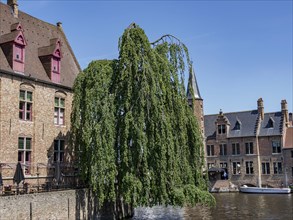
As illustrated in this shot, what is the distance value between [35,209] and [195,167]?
7.34 m

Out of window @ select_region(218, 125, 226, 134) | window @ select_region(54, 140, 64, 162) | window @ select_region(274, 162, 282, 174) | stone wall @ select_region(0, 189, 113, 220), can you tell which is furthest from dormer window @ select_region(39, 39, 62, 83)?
window @ select_region(274, 162, 282, 174)

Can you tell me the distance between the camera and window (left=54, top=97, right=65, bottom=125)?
67.8 feet

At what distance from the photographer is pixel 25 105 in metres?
18.6

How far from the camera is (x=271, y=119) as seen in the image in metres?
42.4

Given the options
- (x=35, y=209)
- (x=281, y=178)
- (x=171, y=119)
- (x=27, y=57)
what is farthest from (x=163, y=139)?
(x=281, y=178)

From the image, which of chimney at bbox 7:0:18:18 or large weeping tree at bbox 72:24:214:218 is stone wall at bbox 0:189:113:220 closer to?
large weeping tree at bbox 72:24:214:218

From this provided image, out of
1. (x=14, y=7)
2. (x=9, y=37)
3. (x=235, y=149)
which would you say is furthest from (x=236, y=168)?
(x=9, y=37)

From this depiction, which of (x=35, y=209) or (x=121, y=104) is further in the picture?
(x=121, y=104)

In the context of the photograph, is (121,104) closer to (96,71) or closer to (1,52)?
(96,71)

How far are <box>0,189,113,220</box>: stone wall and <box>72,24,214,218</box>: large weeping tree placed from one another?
39.9 inches

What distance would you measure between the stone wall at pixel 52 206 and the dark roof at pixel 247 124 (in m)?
27.3

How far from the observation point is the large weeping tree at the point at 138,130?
647 inches

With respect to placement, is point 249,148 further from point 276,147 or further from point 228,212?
point 228,212

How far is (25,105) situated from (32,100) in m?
0.52
